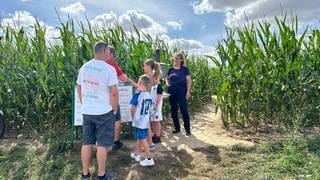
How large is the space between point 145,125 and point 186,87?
2003mm

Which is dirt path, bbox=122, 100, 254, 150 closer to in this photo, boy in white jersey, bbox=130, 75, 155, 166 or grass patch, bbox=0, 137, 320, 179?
grass patch, bbox=0, 137, 320, 179

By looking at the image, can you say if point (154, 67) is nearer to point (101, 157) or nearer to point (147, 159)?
point (147, 159)

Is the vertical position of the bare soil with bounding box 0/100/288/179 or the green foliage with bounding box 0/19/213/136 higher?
the green foliage with bounding box 0/19/213/136

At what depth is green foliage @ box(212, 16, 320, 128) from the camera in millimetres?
6410

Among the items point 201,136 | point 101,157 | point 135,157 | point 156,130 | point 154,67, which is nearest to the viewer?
point 101,157

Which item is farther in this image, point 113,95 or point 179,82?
point 179,82

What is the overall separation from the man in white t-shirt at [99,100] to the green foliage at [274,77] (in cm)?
361

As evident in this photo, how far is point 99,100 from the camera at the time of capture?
4.08 meters

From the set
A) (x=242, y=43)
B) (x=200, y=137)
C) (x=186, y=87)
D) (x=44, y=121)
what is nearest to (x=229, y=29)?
(x=242, y=43)

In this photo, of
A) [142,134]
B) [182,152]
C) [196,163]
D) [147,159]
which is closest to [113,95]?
[142,134]

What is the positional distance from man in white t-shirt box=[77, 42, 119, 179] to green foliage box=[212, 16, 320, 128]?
11.9 feet

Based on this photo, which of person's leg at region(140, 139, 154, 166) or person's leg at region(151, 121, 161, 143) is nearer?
person's leg at region(140, 139, 154, 166)

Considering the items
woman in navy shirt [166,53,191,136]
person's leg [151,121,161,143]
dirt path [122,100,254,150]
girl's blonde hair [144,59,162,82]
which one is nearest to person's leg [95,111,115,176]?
girl's blonde hair [144,59,162,82]

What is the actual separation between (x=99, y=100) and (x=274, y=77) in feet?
13.0
